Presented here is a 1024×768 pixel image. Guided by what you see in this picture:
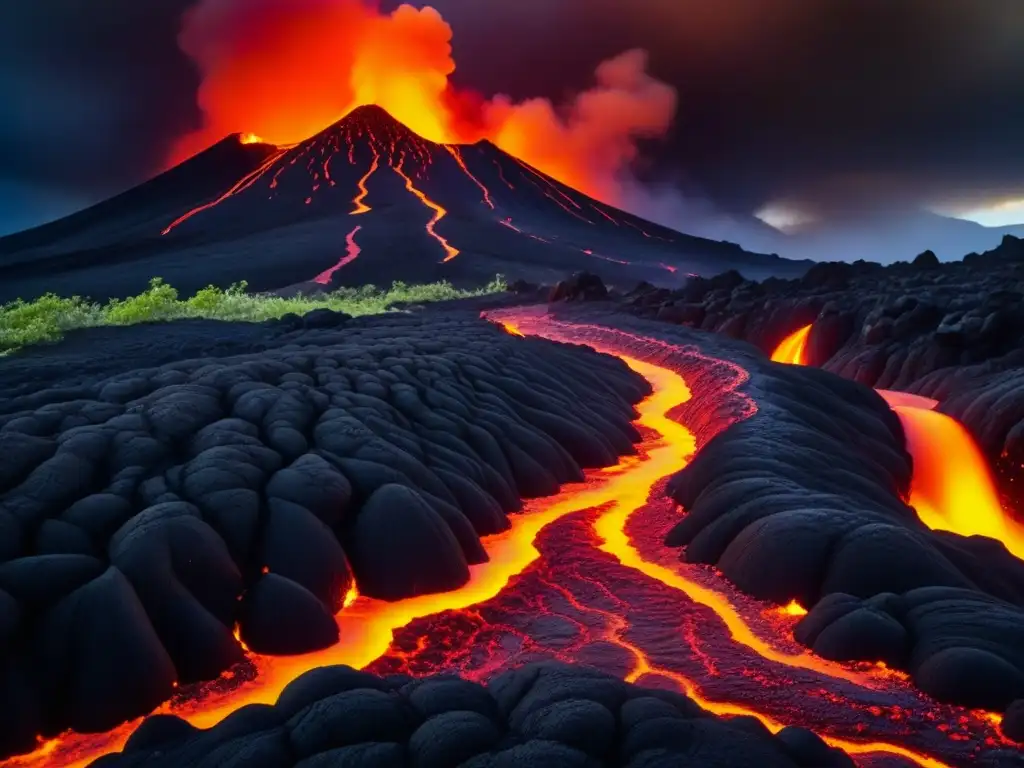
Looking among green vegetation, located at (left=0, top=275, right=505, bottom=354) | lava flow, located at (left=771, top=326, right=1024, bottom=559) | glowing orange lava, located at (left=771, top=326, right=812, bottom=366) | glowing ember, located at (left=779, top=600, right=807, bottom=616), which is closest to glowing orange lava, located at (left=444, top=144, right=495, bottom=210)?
green vegetation, located at (left=0, top=275, right=505, bottom=354)

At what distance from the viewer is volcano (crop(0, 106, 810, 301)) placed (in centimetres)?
7094

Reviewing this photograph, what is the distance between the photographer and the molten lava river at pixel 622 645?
265 inches

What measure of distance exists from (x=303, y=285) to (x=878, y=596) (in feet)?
204

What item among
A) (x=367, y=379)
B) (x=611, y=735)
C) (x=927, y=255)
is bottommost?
(x=611, y=735)

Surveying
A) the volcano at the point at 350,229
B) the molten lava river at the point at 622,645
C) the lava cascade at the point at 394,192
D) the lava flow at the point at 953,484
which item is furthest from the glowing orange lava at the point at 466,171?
the molten lava river at the point at 622,645

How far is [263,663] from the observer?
810cm

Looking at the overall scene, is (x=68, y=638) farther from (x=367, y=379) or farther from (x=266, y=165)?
(x=266, y=165)

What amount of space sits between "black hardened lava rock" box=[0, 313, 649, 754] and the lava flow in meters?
8.06

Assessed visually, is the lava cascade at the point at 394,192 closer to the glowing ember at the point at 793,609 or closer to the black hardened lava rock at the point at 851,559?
the black hardened lava rock at the point at 851,559

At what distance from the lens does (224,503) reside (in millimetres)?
9336

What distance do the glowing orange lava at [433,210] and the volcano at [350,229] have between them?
0.34m

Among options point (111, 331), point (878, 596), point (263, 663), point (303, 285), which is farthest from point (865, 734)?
point (303, 285)

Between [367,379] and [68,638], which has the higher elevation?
[367,379]

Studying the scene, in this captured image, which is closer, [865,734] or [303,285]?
[865,734]
